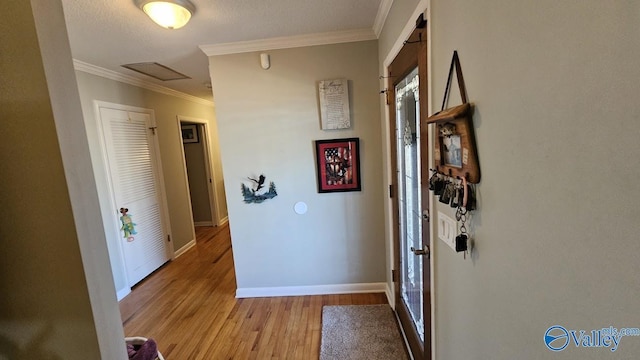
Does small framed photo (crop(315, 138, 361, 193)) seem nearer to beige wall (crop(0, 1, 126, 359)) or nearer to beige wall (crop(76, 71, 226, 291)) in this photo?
beige wall (crop(0, 1, 126, 359))

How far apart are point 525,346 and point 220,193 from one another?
17.6 feet

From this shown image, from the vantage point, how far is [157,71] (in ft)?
9.68

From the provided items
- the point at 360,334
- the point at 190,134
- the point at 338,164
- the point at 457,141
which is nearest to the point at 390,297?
the point at 360,334

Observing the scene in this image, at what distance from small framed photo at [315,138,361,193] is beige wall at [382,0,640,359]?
1.54 m

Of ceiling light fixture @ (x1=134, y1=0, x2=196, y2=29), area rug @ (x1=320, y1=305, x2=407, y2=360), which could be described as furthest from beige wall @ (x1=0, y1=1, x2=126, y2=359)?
area rug @ (x1=320, y1=305, x2=407, y2=360)

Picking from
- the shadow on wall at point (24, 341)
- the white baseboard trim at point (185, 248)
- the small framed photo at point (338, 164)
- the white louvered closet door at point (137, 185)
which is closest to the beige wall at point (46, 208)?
the shadow on wall at point (24, 341)

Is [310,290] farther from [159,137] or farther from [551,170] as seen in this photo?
[159,137]

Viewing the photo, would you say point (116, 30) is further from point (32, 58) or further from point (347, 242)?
point (347, 242)

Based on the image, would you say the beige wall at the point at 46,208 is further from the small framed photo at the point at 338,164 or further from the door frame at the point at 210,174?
the door frame at the point at 210,174

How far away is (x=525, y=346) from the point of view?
2.01ft

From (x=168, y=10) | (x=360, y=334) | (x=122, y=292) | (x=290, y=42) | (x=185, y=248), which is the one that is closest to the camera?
(x=168, y=10)

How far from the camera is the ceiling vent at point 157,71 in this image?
2732 mm

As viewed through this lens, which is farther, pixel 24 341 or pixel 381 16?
pixel 381 16

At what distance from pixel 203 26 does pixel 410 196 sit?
1.95 meters
